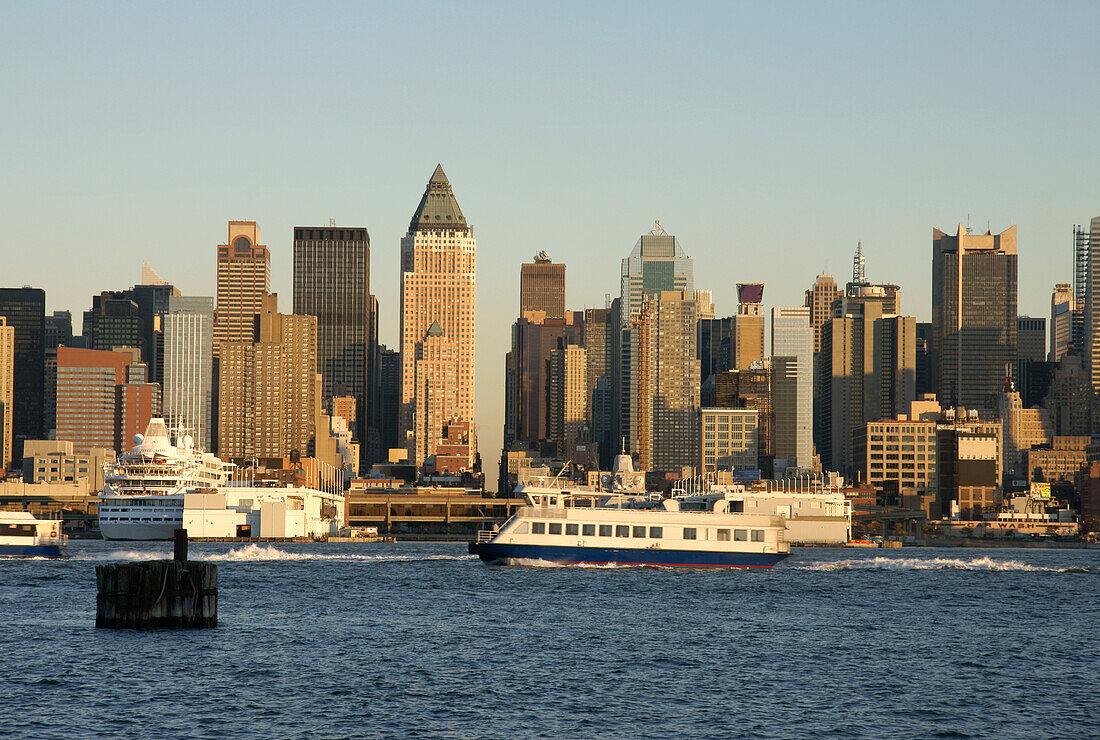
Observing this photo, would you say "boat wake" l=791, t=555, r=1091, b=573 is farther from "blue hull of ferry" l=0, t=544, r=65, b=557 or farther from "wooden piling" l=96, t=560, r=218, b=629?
"wooden piling" l=96, t=560, r=218, b=629

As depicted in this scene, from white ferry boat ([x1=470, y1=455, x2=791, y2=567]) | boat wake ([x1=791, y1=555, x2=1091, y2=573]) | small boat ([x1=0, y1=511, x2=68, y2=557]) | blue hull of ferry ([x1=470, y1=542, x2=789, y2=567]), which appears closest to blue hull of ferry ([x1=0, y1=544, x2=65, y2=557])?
small boat ([x1=0, y1=511, x2=68, y2=557])

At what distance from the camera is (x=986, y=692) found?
50594 mm

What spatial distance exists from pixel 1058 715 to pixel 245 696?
26360 millimetres

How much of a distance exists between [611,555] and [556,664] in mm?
56546

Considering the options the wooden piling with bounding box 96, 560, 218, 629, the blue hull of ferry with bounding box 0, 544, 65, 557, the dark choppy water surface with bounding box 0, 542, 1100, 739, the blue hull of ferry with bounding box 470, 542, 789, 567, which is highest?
the wooden piling with bounding box 96, 560, 218, 629

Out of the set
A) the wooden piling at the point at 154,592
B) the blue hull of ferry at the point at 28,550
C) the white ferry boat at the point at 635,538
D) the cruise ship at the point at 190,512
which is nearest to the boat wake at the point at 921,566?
the white ferry boat at the point at 635,538

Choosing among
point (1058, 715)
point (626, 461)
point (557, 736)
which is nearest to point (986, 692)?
point (1058, 715)

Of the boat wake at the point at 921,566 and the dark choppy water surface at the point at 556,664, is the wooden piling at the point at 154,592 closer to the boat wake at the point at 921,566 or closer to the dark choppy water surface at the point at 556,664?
the dark choppy water surface at the point at 556,664

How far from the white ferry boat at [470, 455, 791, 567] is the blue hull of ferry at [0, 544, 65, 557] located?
3570 cm

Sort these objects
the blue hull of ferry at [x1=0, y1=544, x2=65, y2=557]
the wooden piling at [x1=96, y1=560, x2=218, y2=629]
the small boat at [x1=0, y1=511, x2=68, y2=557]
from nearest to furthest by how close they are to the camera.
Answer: the wooden piling at [x1=96, y1=560, x2=218, y2=629] < the small boat at [x1=0, y1=511, x2=68, y2=557] < the blue hull of ferry at [x1=0, y1=544, x2=65, y2=557]

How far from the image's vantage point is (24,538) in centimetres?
11900

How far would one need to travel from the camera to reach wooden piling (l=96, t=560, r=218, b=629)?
5934 centimetres

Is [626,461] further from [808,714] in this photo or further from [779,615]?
[808,714]

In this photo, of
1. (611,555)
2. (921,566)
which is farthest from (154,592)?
(921,566)
